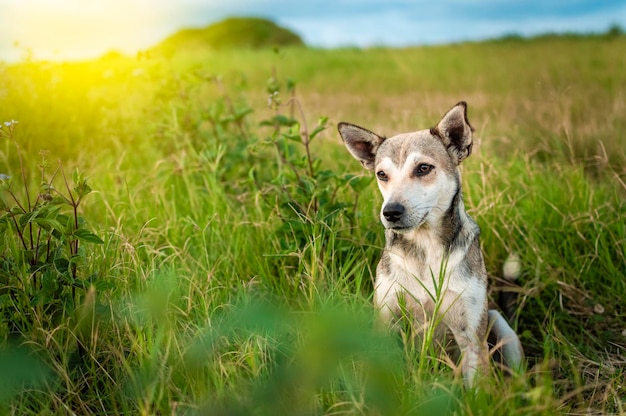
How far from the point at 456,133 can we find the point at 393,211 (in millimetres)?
716

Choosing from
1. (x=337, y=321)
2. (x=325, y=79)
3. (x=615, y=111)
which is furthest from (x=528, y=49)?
(x=337, y=321)

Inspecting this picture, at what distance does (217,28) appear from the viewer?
36.8 m

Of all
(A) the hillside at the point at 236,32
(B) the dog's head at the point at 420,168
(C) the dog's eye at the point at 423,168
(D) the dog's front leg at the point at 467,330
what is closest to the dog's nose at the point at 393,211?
(B) the dog's head at the point at 420,168

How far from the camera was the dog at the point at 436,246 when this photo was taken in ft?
10.7

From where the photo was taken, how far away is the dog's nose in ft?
10.2

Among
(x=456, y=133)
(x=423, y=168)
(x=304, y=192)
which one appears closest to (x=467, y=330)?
(x=423, y=168)

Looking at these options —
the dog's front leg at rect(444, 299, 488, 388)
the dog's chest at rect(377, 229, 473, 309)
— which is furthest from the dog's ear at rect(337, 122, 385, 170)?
the dog's front leg at rect(444, 299, 488, 388)

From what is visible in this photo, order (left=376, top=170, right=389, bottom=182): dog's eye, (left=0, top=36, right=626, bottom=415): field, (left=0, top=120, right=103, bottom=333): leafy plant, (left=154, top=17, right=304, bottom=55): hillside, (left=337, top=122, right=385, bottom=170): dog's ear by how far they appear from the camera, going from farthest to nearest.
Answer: (left=154, top=17, right=304, bottom=55): hillside < (left=337, top=122, right=385, bottom=170): dog's ear < (left=376, top=170, right=389, bottom=182): dog's eye < (left=0, top=120, right=103, bottom=333): leafy plant < (left=0, top=36, right=626, bottom=415): field

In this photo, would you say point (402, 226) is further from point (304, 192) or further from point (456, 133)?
point (304, 192)

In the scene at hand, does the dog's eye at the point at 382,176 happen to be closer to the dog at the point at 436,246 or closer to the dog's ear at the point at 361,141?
the dog at the point at 436,246

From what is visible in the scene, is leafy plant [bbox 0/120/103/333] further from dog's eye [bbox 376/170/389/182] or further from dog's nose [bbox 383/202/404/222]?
dog's eye [bbox 376/170/389/182]

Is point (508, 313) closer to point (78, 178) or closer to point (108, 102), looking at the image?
point (78, 178)

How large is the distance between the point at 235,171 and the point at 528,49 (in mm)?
17401

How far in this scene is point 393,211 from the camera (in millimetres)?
3092
